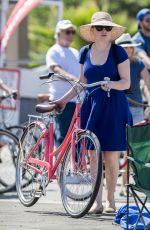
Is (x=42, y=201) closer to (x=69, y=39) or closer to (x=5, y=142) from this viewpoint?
(x=5, y=142)

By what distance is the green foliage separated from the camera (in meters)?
29.3

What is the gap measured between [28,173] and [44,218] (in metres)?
0.93

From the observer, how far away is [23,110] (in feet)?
63.4

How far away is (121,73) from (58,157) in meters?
0.99

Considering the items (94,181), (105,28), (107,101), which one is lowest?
(94,181)

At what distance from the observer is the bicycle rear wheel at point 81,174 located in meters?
8.77

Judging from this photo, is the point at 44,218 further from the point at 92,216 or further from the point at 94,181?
the point at 94,181

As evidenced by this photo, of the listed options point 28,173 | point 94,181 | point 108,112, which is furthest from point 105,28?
point 28,173

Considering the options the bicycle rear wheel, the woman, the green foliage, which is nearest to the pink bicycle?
Answer: the bicycle rear wheel

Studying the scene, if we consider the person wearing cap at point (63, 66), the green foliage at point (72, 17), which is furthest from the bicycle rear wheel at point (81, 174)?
the green foliage at point (72, 17)

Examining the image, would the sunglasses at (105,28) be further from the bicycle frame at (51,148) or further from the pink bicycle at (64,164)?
the bicycle frame at (51,148)

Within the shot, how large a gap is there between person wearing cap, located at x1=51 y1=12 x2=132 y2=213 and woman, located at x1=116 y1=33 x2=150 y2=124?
1.97 metres

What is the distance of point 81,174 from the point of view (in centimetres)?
895

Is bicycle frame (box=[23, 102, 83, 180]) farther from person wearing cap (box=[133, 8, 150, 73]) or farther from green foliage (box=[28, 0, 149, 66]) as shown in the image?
green foliage (box=[28, 0, 149, 66])
